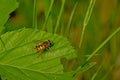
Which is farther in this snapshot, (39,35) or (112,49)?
(112,49)

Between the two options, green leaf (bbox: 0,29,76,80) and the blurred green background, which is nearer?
green leaf (bbox: 0,29,76,80)

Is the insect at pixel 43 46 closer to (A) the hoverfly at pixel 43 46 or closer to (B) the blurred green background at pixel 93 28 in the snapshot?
(A) the hoverfly at pixel 43 46

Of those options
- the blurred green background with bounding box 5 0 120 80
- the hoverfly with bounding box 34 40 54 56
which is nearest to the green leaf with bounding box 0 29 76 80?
the hoverfly with bounding box 34 40 54 56

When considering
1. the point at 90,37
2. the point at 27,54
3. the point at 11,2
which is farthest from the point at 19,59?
the point at 90,37

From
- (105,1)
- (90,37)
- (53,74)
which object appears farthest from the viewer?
(105,1)

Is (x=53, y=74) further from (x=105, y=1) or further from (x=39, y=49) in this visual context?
(x=105, y=1)

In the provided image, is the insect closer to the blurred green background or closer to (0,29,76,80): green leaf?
(0,29,76,80): green leaf

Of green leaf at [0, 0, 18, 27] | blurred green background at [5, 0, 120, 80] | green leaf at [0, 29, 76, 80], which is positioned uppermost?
green leaf at [0, 0, 18, 27]
